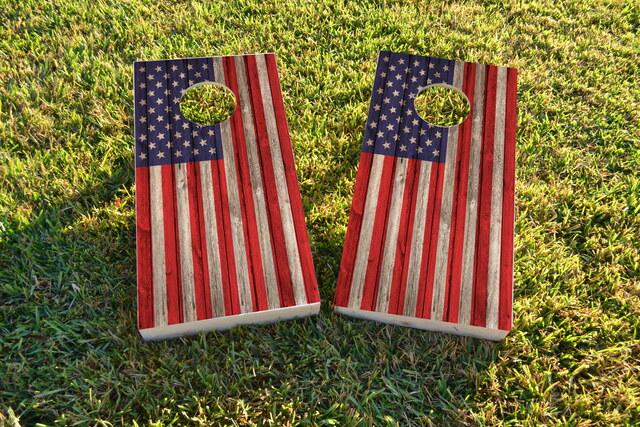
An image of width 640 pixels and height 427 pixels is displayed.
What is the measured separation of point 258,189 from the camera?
2615mm

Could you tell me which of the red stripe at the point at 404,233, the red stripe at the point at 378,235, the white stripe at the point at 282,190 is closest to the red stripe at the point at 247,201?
the white stripe at the point at 282,190

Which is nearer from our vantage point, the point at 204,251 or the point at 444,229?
the point at 204,251

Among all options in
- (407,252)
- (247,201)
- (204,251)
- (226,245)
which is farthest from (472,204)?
(204,251)

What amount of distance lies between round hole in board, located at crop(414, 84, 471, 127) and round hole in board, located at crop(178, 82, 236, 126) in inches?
55.0

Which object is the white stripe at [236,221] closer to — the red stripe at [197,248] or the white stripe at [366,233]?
the red stripe at [197,248]

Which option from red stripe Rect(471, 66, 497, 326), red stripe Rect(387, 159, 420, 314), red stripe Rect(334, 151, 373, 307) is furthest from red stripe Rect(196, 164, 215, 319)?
red stripe Rect(471, 66, 497, 326)

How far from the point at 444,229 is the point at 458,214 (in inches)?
4.6

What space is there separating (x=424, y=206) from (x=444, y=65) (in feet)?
3.04

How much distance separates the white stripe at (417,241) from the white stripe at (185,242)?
1.05 metres

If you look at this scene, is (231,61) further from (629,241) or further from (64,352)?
(629,241)

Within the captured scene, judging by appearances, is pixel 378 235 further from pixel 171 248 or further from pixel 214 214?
pixel 171 248

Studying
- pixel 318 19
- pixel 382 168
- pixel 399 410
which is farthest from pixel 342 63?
pixel 399 410

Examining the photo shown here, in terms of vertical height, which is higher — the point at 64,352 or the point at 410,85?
the point at 410,85

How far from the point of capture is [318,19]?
4422mm
